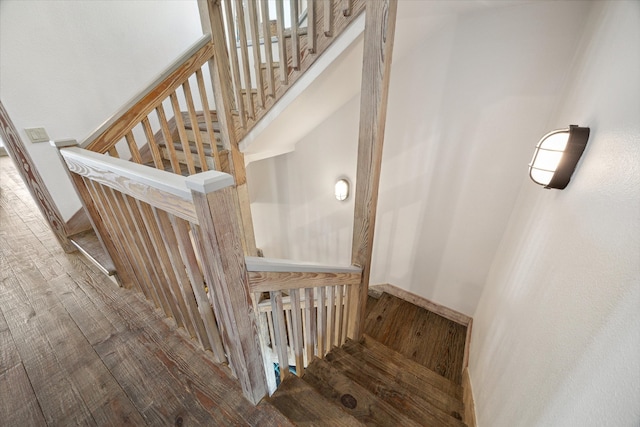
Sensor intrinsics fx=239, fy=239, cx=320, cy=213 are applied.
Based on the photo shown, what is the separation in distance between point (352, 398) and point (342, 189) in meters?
1.84

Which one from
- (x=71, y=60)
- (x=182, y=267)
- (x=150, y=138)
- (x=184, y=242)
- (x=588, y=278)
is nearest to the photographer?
(x=588, y=278)

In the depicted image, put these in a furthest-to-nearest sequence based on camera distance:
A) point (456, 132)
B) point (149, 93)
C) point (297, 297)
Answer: point (456, 132) → point (149, 93) → point (297, 297)

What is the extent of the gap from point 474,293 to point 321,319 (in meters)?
1.61

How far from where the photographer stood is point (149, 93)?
58.8 inches

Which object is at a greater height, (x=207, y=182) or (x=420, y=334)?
(x=207, y=182)

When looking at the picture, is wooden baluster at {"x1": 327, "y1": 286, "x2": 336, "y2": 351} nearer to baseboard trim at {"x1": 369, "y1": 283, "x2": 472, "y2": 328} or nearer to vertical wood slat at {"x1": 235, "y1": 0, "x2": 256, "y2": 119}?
baseboard trim at {"x1": 369, "y1": 283, "x2": 472, "y2": 328}

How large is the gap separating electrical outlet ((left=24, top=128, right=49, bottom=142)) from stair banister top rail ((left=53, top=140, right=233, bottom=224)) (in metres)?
1.53

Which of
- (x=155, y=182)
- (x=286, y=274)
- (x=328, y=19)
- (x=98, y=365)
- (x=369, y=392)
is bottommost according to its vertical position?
(x=369, y=392)

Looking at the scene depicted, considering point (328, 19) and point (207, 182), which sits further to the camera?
point (328, 19)

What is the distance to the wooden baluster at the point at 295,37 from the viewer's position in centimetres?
133

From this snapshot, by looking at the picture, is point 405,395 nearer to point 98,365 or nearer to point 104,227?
point 98,365

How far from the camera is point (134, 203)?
972 millimetres

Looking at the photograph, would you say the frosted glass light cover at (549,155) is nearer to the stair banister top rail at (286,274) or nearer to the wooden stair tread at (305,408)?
the stair banister top rail at (286,274)

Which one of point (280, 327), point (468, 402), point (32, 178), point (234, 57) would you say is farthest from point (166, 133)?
point (468, 402)
